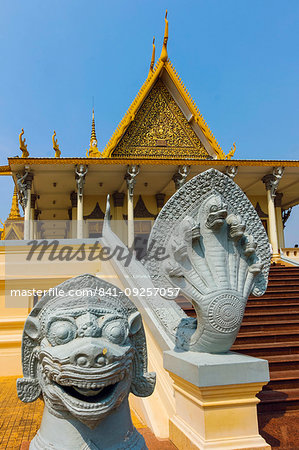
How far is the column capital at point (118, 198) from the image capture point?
555 inches

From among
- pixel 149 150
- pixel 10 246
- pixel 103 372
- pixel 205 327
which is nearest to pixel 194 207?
pixel 205 327

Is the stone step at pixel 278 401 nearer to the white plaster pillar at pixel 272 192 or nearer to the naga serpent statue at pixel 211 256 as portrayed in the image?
the naga serpent statue at pixel 211 256

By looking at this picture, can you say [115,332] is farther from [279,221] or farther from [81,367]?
[279,221]

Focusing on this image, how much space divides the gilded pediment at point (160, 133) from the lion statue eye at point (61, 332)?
1157 centimetres

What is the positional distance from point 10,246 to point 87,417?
5.45 metres

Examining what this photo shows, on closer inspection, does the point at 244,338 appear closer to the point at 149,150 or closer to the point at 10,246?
the point at 10,246

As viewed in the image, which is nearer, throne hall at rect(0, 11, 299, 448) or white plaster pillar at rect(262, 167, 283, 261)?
throne hall at rect(0, 11, 299, 448)

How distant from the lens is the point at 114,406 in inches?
59.6

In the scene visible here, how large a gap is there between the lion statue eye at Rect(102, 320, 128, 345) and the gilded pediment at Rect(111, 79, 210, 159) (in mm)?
11553

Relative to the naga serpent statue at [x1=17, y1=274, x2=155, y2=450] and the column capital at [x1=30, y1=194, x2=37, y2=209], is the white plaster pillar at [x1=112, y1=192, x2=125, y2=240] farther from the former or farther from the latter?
the naga serpent statue at [x1=17, y1=274, x2=155, y2=450]

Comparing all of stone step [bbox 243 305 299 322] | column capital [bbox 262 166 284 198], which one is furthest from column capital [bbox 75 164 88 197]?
stone step [bbox 243 305 299 322]

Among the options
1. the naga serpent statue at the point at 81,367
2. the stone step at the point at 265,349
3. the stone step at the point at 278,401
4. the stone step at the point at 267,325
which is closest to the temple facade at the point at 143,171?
the stone step at the point at 267,325

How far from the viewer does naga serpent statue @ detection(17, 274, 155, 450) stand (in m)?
1.46

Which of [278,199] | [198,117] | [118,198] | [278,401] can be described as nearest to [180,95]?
[198,117]
